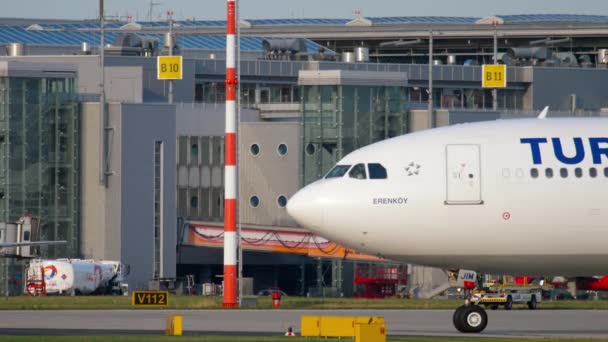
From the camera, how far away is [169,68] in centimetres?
11569

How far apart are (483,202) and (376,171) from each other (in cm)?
322

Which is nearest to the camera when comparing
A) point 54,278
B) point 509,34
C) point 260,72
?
point 54,278

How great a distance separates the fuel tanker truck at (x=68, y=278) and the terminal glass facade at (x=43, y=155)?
5.73 m

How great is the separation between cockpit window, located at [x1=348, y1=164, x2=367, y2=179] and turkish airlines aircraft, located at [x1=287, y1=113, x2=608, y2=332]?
3 cm

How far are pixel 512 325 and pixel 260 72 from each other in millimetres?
76043

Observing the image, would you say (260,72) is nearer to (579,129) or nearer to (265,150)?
(265,150)

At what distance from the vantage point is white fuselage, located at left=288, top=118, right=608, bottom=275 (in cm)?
4603

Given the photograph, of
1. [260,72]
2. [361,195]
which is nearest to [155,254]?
[260,72]

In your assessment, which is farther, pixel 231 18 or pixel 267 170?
pixel 267 170

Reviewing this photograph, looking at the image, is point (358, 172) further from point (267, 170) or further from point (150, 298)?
point (267, 170)

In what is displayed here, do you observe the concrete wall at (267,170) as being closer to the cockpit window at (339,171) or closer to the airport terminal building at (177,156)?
the airport terminal building at (177,156)

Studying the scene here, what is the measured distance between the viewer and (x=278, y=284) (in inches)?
4488

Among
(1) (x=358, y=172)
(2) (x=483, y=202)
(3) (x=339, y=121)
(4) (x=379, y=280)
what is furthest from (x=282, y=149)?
(2) (x=483, y=202)

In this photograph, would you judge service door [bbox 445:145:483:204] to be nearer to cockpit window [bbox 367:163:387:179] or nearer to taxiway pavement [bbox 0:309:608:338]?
cockpit window [bbox 367:163:387:179]
